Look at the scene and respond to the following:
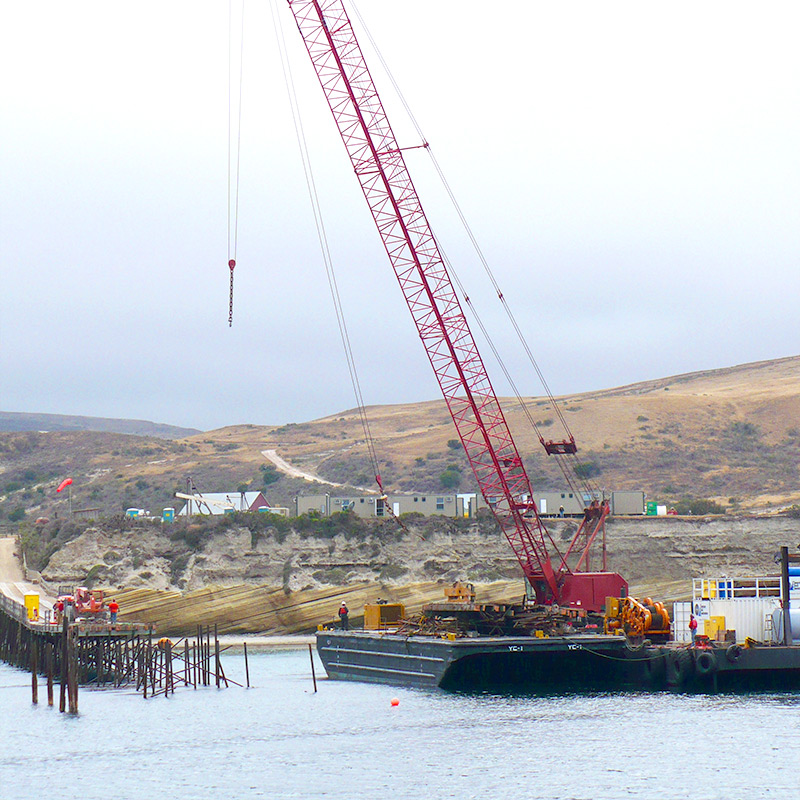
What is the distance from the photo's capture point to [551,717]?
166 feet

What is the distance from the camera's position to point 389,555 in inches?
4087

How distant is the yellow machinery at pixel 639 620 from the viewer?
58.3 meters

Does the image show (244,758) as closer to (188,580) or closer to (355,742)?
(355,742)

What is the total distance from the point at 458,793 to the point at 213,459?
155m

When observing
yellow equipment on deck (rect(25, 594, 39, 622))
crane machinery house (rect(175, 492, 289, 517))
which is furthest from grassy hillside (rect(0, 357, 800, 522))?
yellow equipment on deck (rect(25, 594, 39, 622))

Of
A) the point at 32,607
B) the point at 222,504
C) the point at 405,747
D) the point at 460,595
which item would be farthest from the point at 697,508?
the point at 405,747

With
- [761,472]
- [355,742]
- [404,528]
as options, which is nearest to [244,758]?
[355,742]

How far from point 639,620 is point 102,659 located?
27.6 m

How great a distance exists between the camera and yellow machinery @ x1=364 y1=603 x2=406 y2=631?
69750 millimetres

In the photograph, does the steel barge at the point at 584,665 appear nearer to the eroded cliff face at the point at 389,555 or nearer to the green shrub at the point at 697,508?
the eroded cliff face at the point at 389,555

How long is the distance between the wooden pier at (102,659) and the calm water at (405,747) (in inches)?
69.7

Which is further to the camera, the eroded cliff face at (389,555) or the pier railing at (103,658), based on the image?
the eroded cliff face at (389,555)

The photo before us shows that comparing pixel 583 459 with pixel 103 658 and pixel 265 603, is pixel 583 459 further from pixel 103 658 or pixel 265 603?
pixel 103 658

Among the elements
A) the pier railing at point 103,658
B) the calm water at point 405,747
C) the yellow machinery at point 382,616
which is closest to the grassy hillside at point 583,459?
the yellow machinery at point 382,616
